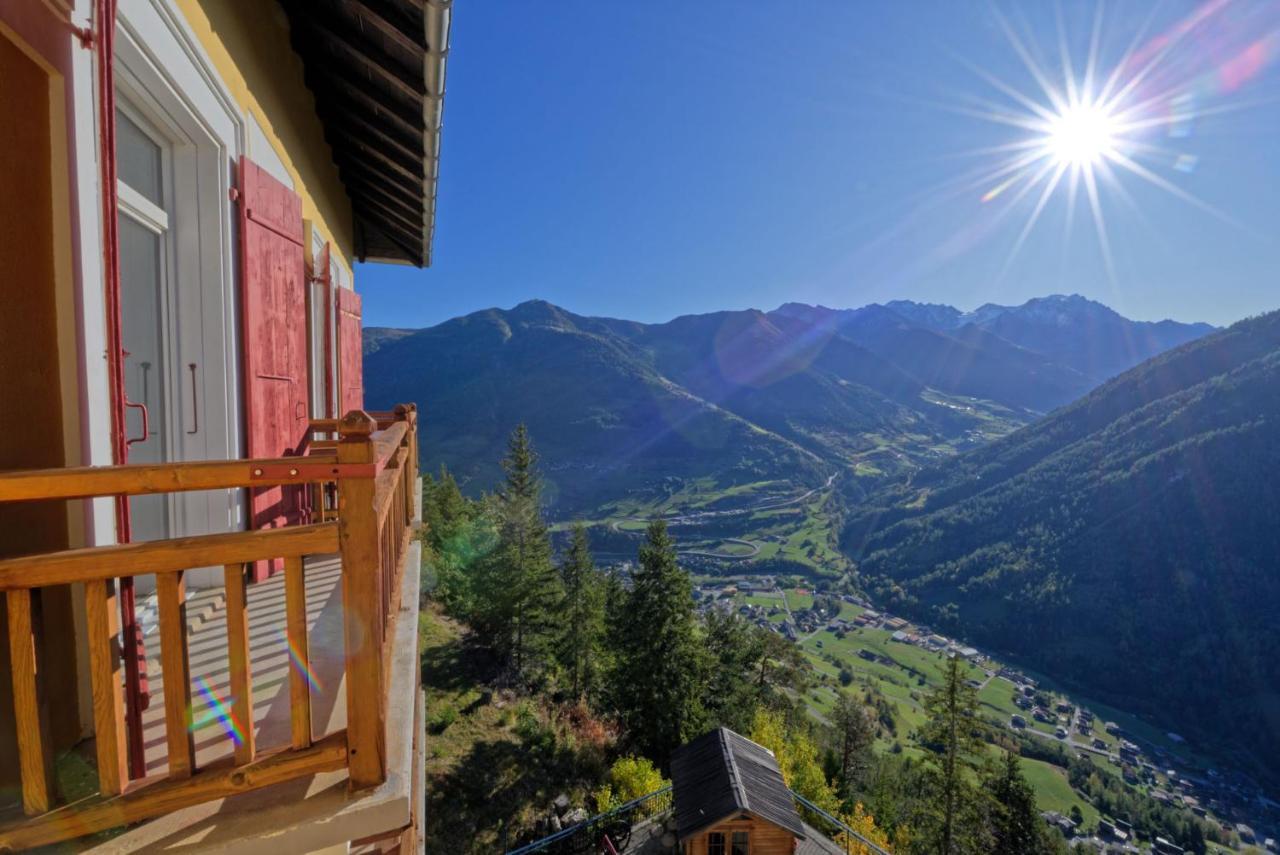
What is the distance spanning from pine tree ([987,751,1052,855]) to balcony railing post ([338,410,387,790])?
23.9m

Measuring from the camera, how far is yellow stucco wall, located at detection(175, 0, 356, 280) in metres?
3.01

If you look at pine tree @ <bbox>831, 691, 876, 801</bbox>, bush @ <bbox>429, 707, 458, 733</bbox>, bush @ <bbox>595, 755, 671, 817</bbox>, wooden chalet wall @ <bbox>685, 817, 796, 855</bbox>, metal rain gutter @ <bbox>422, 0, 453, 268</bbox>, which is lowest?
pine tree @ <bbox>831, 691, 876, 801</bbox>

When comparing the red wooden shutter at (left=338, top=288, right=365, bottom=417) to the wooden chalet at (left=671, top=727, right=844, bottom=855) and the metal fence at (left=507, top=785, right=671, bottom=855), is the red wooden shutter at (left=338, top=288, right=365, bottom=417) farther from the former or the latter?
the wooden chalet at (left=671, top=727, right=844, bottom=855)

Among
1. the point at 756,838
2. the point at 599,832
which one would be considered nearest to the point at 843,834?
the point at 756,838

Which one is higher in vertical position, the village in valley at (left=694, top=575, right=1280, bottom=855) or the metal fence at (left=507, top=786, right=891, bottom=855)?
the metal fence at (left=507, top=786, right=891, bottom=855)

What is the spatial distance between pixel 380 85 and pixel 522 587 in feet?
52.7

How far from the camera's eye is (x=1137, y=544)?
100938 mm

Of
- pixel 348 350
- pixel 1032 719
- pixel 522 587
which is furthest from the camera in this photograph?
pixel 1032 719

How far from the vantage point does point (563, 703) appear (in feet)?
57.9

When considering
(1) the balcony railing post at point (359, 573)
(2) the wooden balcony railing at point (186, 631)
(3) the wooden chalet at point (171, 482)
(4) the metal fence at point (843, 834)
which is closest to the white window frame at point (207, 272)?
(3) the wooden chalet at point (171, 482)

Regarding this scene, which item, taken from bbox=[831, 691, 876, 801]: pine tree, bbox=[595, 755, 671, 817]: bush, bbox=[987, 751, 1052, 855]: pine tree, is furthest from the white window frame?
bbox=[831, 691, 876, 801]: pine tree

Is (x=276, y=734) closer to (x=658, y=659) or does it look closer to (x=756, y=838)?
→ (x=756, y=838)

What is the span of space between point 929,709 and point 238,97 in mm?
24812

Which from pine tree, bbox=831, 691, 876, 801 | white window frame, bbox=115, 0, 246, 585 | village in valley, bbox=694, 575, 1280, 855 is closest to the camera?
white window frame, bbox=115, 0, 246, 585
